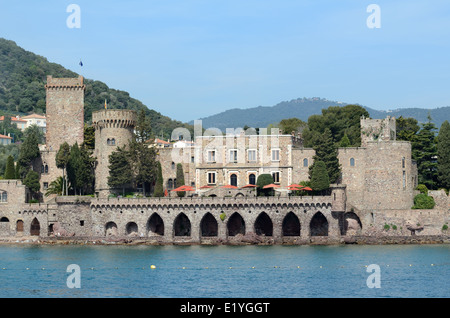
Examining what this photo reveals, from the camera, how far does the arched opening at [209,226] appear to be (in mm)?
88625

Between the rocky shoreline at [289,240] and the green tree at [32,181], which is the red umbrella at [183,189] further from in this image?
the green tree at [32,181]

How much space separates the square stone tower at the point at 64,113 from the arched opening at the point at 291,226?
25853 mm

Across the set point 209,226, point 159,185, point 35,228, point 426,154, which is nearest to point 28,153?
point 35,228

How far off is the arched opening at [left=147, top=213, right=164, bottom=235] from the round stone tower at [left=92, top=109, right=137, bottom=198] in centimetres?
682

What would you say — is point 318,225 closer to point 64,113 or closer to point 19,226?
point 19,226

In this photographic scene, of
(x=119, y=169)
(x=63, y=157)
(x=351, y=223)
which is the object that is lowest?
(x=351, y=223)

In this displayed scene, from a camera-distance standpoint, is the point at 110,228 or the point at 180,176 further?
the point at 180,176

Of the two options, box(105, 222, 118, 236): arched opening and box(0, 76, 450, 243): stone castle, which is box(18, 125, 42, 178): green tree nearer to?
box(0, 76, 450, 243): stone castle

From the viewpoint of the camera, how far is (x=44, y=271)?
65.9 meters

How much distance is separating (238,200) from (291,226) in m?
7.13

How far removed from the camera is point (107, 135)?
9262 cm

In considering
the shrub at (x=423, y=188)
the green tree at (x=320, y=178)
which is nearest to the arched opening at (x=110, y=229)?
the green tree at (x=320, y=178)
